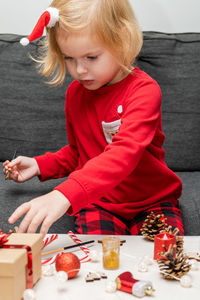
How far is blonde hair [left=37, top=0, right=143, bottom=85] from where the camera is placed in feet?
3.43

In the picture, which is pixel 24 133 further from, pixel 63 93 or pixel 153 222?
pixel 153 222

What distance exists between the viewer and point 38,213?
32.0 inches

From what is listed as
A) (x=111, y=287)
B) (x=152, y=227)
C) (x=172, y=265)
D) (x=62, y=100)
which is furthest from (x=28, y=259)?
(x=62, y=100)

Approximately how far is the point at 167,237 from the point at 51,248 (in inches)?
9.7

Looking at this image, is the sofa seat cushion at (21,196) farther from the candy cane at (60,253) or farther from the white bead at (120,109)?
the white bead at (120,109)

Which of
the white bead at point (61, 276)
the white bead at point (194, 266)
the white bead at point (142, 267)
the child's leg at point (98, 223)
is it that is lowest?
the child's leg at point (98, 223)

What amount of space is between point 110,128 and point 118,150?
210 millimetres

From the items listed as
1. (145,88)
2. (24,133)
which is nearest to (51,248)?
(145,88)

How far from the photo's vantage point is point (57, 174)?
4.54 ft

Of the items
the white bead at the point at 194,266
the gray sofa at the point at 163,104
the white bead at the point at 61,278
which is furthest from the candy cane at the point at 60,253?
the gray sofa at the point at 163,104

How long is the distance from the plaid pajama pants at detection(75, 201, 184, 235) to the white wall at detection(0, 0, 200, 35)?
3.35 ft

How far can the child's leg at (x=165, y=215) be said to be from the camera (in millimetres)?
1106

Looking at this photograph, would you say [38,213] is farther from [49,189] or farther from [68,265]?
[49,189]

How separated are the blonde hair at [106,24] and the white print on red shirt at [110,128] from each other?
157mm
